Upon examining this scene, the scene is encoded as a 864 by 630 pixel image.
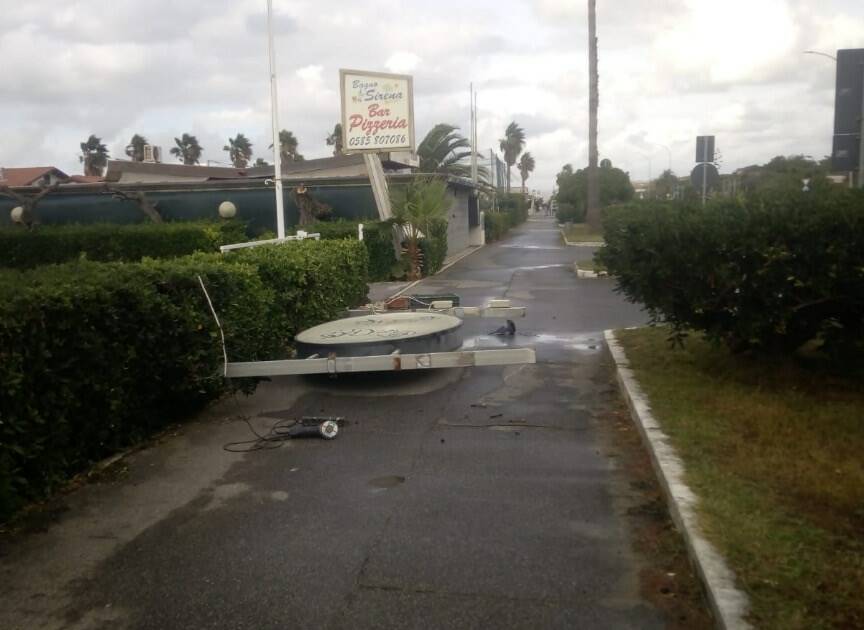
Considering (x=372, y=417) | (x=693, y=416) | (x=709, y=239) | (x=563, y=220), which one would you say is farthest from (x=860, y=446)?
(x=563, y=220)

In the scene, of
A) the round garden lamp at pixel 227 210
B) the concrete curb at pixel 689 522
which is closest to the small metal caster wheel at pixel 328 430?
the concrete curb at pixel 689 522

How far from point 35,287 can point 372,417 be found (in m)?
3.25

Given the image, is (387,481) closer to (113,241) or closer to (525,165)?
(113,241)

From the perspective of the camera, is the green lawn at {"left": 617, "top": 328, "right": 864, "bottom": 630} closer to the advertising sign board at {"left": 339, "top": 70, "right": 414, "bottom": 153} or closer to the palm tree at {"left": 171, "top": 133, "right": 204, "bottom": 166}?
the advertising sign board at {"left": 339, "top": 70, "right": 414, "bottom": 153}

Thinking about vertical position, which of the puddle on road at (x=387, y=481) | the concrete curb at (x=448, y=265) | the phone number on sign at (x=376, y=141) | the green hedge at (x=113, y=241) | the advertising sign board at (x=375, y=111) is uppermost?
the advertising sign board at (x=375, y=111)

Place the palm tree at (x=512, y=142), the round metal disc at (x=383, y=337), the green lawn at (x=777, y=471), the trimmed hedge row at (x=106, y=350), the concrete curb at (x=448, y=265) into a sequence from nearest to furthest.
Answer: the green lawn at (x=777, y=471) < the trimmed hedge row at (x=106, y=350) < the round metal disc at (x=383, y=337) < the concrete curb at (x=448, y=265) < the palm tree at (x=512, y=142)

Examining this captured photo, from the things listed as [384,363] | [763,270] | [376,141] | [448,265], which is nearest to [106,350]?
[384,363]

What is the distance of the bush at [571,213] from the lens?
6319 centimetres

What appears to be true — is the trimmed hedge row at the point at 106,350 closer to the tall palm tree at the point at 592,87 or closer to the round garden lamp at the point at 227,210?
the round garden lamp at the point at 227,210

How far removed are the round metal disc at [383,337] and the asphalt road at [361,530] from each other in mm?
620

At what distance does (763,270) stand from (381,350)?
3.92 m

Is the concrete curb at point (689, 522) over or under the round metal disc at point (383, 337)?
under

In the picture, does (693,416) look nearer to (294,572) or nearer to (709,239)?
(709,239)

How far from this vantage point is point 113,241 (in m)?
22.7
